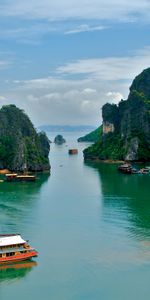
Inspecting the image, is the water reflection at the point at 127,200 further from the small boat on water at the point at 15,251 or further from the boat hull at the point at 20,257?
the small boat on water at the point at 15,251

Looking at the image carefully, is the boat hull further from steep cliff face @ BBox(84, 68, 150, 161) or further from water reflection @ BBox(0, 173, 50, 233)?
steep cliff face @ BBox(84, 68, 150, 161)

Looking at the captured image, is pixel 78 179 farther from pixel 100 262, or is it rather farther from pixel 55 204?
pixel 100 262

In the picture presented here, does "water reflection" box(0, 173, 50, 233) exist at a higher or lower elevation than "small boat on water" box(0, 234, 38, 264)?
higher

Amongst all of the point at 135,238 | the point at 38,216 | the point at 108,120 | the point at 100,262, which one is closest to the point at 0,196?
the point at 38,216

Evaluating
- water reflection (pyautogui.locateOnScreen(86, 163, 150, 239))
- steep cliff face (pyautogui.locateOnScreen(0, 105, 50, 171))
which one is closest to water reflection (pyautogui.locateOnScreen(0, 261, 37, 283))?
water reflection (pyautogui.locateOnScreen(86, 163, 150, 239))

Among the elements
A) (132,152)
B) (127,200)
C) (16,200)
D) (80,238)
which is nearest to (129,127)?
(132,152)

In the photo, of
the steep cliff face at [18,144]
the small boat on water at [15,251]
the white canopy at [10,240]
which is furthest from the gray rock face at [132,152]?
the small boat on water at [15,251]
